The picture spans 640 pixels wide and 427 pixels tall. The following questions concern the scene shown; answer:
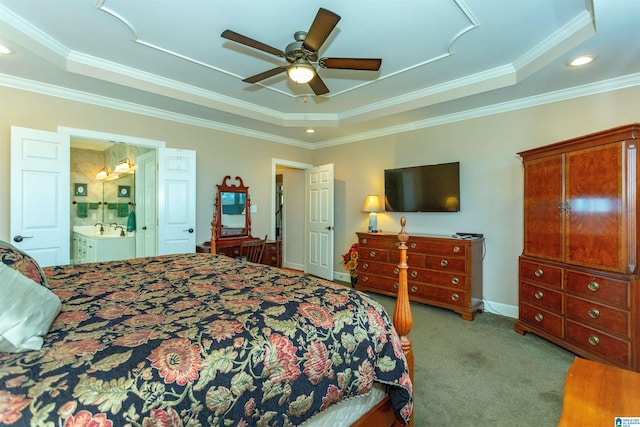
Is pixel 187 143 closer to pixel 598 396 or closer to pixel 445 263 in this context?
pixel 445 263

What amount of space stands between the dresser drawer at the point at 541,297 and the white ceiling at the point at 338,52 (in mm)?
2017

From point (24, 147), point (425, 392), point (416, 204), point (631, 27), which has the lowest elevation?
point (425, 392)

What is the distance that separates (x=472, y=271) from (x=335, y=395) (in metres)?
2.86

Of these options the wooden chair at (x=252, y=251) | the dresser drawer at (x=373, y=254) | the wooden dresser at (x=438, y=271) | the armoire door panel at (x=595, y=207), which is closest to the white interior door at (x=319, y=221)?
the dresser drawer at (x=373, y=254)

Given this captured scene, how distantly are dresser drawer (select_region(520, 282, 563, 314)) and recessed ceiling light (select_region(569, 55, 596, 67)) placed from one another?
1998 mm

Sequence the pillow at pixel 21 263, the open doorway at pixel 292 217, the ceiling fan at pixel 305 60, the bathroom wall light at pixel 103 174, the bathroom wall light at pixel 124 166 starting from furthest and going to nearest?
the open doorway at pixel 292 217 → the bathroom wall light at pixel 103 174 → the bathroom wall light at pixel 124 166 → the ceiling fan at pixel 305 60 → the pillow at pixel 21 263

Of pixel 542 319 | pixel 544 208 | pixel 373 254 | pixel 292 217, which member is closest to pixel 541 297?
pixel 542 319

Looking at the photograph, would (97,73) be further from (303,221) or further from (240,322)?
(303,221)

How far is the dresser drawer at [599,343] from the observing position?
2250 millimetres

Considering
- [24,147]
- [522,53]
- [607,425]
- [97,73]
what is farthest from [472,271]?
[24,147]

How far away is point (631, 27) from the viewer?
2150 mm

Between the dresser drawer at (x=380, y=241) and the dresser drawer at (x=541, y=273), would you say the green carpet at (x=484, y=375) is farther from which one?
the dresser drawer at (x=380, y=241)

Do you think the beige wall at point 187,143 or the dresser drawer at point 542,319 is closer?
the dresser drawer at point 542,319

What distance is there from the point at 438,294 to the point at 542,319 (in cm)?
107
